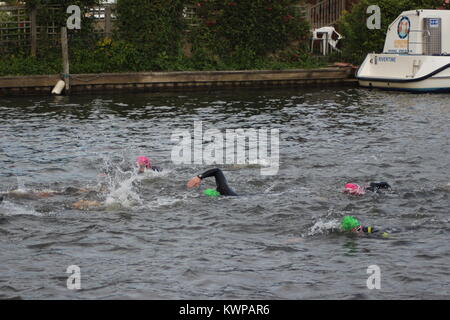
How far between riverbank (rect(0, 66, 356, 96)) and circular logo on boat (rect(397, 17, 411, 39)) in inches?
104

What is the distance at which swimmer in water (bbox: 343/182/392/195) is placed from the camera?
51.9 ft

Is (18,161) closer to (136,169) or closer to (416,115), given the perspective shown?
(136,169)

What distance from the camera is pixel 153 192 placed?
650 inches

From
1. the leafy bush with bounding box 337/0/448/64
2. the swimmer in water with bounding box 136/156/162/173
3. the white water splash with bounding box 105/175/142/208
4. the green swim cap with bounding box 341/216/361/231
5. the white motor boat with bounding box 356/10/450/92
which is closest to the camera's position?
the green swim cap with bounding box 341/216/361/231

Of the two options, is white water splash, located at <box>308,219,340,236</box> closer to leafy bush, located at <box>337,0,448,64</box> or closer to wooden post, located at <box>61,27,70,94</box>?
wooden post, located at <box>61,27,70,94</box>

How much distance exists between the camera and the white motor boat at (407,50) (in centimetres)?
3366

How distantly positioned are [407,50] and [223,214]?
21.8 metres

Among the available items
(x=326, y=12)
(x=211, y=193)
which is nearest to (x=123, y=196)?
(x=211, y=193)

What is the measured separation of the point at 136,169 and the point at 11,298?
277 inches

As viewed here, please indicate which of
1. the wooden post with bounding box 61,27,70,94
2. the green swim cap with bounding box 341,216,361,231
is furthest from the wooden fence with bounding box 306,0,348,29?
the green swim cap with bounding box 341,216,361,231

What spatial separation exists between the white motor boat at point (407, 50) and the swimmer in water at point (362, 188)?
17.9 m

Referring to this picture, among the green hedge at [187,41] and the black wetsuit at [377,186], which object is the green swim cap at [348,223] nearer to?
the black wetsuit at [377,186]

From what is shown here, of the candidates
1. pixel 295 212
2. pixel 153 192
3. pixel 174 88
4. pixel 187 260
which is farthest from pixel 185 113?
pixel 187 260

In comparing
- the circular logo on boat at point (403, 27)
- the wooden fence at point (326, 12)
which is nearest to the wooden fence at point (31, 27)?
the wooden fence at point (326, 12)
